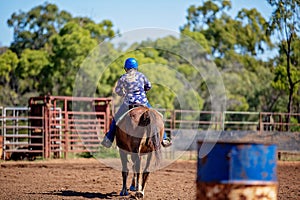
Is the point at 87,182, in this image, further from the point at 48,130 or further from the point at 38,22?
the point at 38,22

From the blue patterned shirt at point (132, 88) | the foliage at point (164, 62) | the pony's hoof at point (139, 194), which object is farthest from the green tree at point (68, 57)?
the pony's hoof at point (139, 194)

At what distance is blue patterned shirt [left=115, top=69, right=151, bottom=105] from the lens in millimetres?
8529

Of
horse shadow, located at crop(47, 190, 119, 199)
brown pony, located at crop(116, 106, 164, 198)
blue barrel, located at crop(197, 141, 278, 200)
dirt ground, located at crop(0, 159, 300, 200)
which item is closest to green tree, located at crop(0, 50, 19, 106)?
dirt ground, located at crop(0, 159, 300, 200)

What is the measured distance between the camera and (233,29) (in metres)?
49.0

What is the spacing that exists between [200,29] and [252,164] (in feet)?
158

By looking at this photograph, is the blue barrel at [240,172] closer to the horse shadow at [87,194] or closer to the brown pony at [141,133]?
the brown pony at [141,133]

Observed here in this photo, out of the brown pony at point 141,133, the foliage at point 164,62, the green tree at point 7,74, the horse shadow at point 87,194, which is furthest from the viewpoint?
the green tree at point 7,74

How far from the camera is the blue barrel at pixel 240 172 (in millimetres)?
4297

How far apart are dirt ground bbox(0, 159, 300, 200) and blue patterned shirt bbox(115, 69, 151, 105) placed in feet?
4.83

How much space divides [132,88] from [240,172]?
4.40 m

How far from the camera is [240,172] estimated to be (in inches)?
169

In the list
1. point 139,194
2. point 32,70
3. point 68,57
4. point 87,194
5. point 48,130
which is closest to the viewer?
point 139,194

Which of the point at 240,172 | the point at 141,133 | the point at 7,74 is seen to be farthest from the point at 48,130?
the point at 7,74

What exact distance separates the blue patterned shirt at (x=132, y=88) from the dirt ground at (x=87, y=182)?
1472mm
